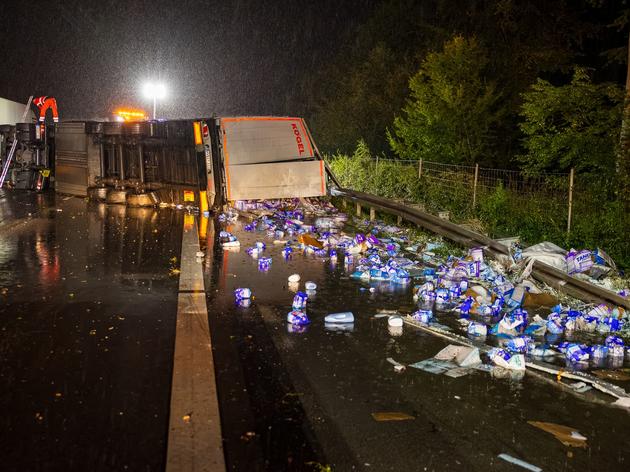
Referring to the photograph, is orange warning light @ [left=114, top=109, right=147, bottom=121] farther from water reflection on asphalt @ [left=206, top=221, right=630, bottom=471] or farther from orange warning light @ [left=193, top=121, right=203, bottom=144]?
water reflection on asphalt @ [left=206, top=221, right=630, bottom=471]

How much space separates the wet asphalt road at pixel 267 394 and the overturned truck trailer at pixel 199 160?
7198 millimetres

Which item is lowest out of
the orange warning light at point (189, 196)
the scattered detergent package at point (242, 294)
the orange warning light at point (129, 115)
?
the scattered detergent package at point (242, 294)

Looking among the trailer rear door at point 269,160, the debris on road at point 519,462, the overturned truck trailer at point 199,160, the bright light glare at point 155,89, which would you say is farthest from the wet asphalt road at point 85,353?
the bright light glare at point 155,89

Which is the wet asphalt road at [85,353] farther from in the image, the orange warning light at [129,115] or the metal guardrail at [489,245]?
the orange warning light at [129,115]

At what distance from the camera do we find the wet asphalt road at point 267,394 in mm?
3691

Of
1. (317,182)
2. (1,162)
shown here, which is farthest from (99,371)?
(1,162)

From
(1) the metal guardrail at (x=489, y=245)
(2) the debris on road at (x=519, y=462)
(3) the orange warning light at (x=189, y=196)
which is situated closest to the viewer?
(2) the debris on road at (x=519, y=462)

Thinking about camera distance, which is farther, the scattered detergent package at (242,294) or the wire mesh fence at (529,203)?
the wire mesh fence at (529,203)

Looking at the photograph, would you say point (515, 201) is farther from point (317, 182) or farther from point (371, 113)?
point (371, 113)

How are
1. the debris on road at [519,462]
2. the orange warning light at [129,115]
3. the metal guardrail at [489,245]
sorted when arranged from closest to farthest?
the debris on road at [519,462] → the metal guardrail at [489,245] → the orange warning light at [129,115]

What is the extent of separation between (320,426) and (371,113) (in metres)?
29.5

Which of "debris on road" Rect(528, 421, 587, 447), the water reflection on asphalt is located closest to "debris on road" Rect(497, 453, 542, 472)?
the water reflection on asphalt

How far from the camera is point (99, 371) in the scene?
4.89 meters

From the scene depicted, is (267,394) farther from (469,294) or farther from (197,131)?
(197,131)
